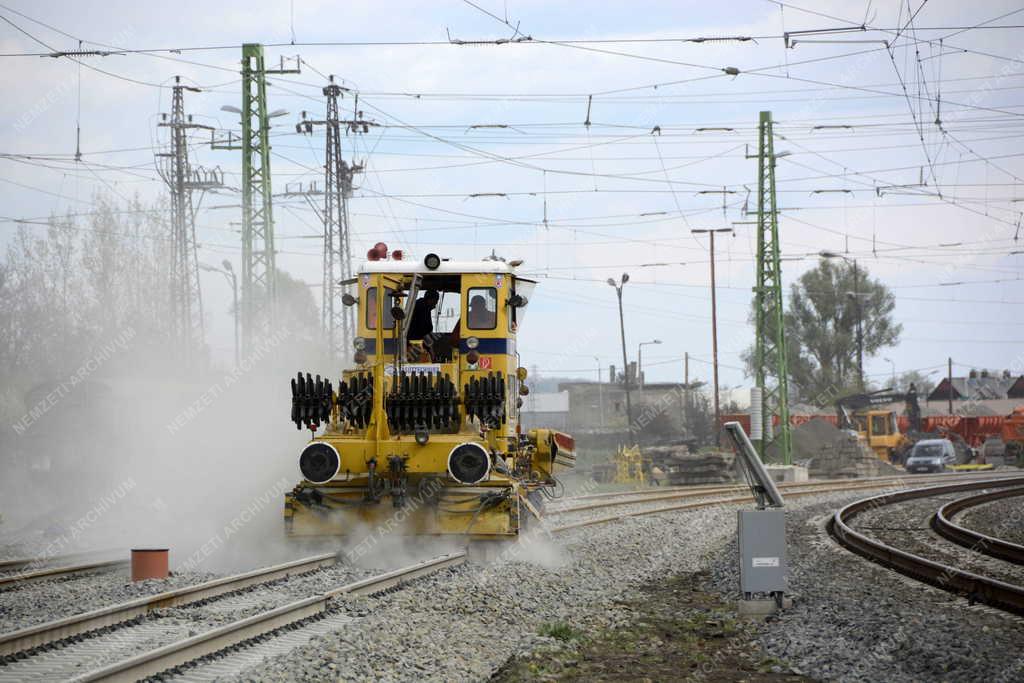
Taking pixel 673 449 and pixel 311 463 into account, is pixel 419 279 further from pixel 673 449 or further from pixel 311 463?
pixel 673 449

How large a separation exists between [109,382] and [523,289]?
15.6 meters

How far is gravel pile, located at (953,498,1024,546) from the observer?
18.9 meters

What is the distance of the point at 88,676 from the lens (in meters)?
6.08

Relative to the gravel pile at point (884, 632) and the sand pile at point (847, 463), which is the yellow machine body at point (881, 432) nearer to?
the sand pile at point (847, 463)

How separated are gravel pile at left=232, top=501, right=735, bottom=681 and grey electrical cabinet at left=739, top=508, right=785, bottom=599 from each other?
1266mm

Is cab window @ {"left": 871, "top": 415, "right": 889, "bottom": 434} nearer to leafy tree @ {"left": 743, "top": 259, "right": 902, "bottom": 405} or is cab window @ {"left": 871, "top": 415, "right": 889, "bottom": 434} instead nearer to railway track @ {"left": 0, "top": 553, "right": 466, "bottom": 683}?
leafy tree @ {"left": 743, "top": 259, "right": 902, "bottom": 405}

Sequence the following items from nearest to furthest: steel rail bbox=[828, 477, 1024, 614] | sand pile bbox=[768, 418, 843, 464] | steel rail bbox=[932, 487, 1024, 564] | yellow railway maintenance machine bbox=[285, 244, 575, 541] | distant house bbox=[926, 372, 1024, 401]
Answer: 1. steel rail bbox=[828, 477, 1024, 614]
2. yellow railway maintenance machine bbox=[285, 244, 575, 541]
3. steel rail bbox=[932, 487, 1024, 564]
4. sand pile bbox=[768, 418, 843, 464]
5. distant house bbox=[926, 372, 1024, 401]

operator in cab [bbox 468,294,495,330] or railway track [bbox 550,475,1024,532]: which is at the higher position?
operator in cab [bbox 468,294,495,330]

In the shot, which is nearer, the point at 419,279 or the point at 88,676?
the point at 88,676

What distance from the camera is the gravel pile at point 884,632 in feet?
24.6

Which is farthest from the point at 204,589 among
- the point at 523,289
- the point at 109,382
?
the point at 109,382

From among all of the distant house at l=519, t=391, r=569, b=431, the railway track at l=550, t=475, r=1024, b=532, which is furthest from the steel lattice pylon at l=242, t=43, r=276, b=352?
the distant house at l=519, t=391, r=569, b=431

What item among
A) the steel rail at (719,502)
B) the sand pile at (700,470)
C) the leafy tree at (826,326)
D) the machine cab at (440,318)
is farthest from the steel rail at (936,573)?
the leafy tree at (826,326)

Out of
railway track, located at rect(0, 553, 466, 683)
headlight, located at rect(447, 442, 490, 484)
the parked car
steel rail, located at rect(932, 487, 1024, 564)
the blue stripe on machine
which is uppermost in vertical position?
the blue stripe on machine
